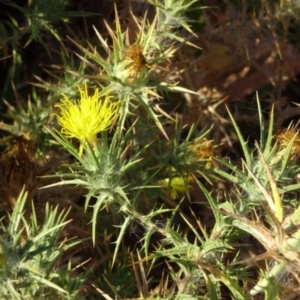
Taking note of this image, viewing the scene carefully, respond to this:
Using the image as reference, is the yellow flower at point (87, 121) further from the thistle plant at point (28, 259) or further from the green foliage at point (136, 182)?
the thistle plant at point (28, 259)

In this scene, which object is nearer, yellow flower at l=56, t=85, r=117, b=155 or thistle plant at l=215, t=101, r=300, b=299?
thistle plant at l=215, t=101, r=300, b=299

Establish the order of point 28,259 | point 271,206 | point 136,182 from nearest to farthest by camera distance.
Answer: point 271,206 → point 28,259 → point 136,182

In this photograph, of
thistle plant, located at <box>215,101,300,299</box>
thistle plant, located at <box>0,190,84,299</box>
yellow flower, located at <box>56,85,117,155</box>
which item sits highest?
yellow flower, located at <box>56,85,117,155</box>

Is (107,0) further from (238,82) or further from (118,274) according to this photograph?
(118,274)

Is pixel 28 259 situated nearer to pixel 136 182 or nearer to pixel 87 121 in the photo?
pixel 87 121

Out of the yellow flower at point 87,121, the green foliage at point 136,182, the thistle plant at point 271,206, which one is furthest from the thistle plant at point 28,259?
the thistle plant at point 271,206

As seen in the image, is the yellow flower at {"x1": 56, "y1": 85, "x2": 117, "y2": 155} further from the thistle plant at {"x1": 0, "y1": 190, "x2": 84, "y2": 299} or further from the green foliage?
the thistle plant at {"x1": 0, "y1": 190, "x2": 84, "y2": 299}

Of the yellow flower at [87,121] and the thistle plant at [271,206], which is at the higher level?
the yellow flower at [87,121]

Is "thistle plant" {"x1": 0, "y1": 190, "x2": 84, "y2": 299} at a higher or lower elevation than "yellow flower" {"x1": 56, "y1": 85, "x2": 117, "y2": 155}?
lower

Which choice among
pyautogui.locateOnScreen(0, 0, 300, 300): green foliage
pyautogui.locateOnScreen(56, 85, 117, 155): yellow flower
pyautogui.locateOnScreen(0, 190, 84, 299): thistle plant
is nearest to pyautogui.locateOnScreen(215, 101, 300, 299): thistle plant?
pyautogui.locateOnScreen(0, 0, 300, 300): green foliage

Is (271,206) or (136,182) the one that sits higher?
(271,206)

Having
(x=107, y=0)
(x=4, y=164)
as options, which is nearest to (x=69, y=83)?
(x=4, y=164)

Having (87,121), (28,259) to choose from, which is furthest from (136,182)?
(28,259)
